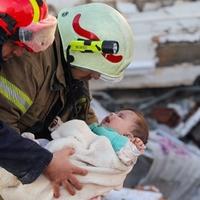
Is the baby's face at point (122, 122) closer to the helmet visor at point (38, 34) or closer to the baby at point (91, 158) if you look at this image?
the baby at point (91, 158)

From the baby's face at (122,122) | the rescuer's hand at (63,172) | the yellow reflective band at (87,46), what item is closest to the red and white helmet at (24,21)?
the yellow reflective band at (87,46)

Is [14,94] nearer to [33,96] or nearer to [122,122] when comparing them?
[33,96]

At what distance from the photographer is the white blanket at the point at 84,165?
2838 mm

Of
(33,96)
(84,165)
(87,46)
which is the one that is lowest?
(84,165)

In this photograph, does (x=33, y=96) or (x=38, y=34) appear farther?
(x=33, y=96)

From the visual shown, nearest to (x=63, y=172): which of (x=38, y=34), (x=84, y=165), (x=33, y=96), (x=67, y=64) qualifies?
(x=84, y=165)

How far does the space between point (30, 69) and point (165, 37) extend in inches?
85.4

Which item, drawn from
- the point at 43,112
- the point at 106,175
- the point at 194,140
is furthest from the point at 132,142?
the point at 194,140

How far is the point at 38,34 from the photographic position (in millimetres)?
2576

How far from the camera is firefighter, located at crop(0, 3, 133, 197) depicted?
108 inches

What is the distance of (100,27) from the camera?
2.87 m

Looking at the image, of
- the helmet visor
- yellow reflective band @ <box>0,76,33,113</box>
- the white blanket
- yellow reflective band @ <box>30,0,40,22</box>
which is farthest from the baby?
yellow reflective band @ <box>30,0,40,22</box>

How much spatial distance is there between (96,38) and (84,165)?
1.52 feet

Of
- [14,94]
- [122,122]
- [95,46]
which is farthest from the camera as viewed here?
[122,122]
